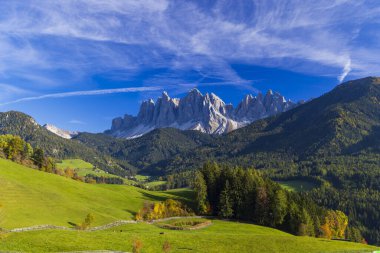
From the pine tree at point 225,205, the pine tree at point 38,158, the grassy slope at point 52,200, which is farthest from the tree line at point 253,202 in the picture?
the pine tree at point 38,158

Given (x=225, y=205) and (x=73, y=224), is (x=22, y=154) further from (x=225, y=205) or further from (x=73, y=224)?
(x=225, y=205)

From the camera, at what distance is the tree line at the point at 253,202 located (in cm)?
11094

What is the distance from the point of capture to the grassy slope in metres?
76.6

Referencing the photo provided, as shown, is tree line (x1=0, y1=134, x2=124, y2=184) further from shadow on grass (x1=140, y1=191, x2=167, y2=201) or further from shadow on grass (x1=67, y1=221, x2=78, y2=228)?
shadow on grass (x1=67, y1=221, x2=78, y2=228)

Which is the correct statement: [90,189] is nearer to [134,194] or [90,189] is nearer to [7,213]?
[134,194]

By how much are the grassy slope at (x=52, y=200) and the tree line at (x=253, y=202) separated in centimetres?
2780

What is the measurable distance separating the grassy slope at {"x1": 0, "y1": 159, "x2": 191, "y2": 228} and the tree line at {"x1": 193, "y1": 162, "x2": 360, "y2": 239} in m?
27.8

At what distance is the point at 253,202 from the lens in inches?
4646

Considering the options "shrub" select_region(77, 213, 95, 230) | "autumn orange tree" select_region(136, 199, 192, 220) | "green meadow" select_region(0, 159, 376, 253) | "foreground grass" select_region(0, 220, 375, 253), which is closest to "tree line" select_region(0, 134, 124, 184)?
"green meadow" select_region(0, 159, 376, 253)

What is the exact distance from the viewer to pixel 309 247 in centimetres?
5731

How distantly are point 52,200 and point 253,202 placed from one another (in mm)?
67300

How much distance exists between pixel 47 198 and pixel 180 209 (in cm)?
4764

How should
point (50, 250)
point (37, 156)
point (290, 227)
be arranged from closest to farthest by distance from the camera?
point (50, 250) → point (290, 227) → point (37, 156)

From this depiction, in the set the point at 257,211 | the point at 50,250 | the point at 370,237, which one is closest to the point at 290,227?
the point at 257,211
